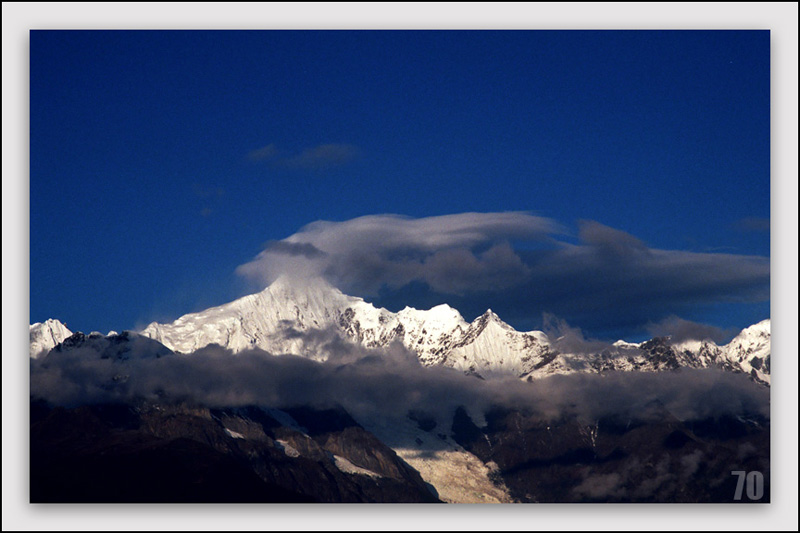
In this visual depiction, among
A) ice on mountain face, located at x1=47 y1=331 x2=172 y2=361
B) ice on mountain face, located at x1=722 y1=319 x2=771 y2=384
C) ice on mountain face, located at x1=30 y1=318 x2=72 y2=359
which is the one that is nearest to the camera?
ice on mountain face, located at x1=30 y1=318 x2=72 y2=359

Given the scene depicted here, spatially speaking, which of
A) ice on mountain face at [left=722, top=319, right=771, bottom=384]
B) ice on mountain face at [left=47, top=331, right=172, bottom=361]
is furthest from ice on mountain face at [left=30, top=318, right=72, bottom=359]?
ice on mountain face at [left=47, top=331, right=172, bottom=361]

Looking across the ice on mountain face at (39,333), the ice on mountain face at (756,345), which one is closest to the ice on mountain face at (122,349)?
the ice on mountain face at (39,333)

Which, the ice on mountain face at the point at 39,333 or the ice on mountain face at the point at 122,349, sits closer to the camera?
the ice on mountain face at the point at 39,333

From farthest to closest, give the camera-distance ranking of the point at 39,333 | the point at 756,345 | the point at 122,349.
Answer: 1. the point at 122,349
2. the point at 756,345
3. the point at 39,333

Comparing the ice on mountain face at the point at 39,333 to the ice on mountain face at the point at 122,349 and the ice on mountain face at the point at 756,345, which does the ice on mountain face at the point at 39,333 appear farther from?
the ice on mountain face at the point at 122,349

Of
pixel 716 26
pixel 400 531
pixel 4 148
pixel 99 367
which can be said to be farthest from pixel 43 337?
pixel 99 367

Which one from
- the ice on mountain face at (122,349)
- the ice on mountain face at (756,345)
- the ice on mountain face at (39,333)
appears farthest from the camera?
the ice on mountain face at (122,349)

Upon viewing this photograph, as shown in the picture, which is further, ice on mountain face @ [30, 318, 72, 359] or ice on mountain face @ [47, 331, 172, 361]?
ice on mountain face @ [47, 331, 172, 361]

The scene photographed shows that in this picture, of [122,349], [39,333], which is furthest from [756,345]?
[122,349]

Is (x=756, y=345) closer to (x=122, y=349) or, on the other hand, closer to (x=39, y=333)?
(x=39, y=333)

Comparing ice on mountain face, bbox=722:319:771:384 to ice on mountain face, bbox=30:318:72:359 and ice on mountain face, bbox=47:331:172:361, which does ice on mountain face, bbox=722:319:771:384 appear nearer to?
ice on mountain face, bbox=30:318:72:359

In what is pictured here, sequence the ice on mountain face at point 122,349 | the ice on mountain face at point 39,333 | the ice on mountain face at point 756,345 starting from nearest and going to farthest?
the ice on mountain face at point 39,333 < the ice on mountain face at point 756,345 < the ice on mountain face at point 122,349
